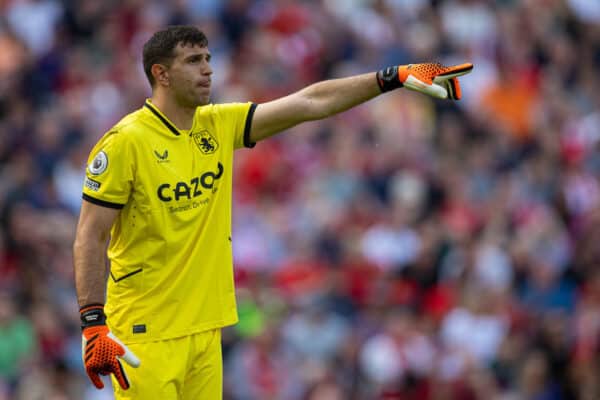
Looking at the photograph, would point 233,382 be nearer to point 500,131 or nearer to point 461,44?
point 500,131

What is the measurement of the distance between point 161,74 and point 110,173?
65cm

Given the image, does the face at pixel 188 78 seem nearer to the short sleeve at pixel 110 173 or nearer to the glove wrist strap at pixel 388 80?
the short sleeve at pixel 110 173

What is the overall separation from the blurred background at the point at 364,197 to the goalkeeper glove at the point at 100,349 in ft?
14.7

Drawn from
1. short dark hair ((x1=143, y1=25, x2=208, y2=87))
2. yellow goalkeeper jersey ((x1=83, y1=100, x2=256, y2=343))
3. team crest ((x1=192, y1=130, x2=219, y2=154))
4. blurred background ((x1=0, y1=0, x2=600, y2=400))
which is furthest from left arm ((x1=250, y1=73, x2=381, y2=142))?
blurred background ((x1=0, y1=0, x2=600, y2=400))

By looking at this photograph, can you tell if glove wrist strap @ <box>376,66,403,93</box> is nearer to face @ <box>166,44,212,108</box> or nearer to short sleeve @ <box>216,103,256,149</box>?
short sleeve @ <box>216,103,256,149</box>

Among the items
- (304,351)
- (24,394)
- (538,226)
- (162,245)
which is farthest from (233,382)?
(162,245)

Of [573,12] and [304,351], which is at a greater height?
[573,12]

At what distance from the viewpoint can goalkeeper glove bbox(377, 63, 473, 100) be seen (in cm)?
725

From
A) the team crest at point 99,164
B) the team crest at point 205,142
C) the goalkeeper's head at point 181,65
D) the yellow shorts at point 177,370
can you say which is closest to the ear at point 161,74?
the goalkeeper's head at point 181,65

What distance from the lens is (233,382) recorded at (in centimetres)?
1213

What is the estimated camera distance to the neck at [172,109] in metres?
7.31

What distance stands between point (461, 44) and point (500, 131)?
157 centimetres

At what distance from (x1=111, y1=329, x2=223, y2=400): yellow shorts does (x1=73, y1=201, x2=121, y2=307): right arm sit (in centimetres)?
44

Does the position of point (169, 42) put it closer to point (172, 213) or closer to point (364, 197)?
point (172, 213)
